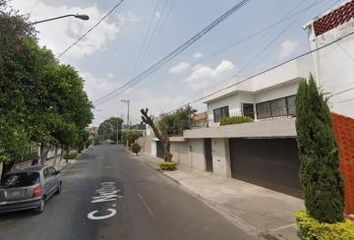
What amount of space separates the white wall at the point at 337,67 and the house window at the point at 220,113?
13551 mm

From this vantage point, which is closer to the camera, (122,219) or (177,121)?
(122,219)

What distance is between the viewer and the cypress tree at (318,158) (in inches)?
280

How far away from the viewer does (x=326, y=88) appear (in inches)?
428

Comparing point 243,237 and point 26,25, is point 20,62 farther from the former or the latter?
point 243,237

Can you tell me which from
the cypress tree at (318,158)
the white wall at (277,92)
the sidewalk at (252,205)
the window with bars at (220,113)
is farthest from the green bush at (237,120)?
the cypress tree at (318,158)

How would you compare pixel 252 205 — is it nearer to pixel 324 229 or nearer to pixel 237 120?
pixel 324 229

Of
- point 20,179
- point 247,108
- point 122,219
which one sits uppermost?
point 247,108

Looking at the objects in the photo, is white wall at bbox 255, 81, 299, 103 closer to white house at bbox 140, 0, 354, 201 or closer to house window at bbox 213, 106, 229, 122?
white house at bbox 140, 0, 354, 201

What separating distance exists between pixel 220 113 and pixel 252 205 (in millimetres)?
14200

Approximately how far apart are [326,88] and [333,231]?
223 inches

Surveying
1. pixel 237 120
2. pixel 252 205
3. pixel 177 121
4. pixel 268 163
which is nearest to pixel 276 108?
pixel 237 120

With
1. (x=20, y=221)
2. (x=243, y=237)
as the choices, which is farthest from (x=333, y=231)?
(x=20, y=221)

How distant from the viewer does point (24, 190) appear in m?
11.8

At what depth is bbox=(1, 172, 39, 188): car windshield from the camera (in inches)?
474
